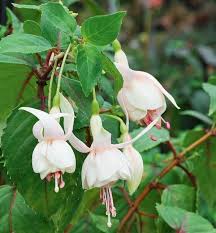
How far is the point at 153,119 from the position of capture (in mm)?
642

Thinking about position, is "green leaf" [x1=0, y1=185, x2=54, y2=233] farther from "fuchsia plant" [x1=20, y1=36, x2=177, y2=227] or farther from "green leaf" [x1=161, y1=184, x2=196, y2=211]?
"green leaf" [x1=161, y1=184, x2=196, y2=211]

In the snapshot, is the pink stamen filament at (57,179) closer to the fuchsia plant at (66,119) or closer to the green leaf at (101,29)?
the fuchsia plant at (66,119)

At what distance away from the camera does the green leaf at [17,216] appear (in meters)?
0.73

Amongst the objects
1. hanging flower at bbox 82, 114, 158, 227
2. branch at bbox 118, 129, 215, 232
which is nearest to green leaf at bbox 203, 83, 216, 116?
branch at bbox 118, 129, 215, 232

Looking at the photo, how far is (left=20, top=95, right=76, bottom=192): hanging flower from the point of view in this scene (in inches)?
22.3

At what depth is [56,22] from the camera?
627mm

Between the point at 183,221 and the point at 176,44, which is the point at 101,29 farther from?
the point at 176,44

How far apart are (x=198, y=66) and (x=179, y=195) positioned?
7.41 feet

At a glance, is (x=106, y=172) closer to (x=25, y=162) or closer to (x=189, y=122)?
(x=25, y=162)

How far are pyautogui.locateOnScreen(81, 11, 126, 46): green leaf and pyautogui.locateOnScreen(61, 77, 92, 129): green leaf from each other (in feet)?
0.19

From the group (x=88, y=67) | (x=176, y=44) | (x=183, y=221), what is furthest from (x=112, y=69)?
(x=176, y=44)

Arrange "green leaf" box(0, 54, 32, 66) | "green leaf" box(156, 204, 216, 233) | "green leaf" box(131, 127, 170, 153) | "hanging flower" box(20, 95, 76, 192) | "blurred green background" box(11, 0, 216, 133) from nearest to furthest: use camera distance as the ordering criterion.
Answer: "hanging flower" box(20, 95, 76, 192) → "green leaf" box(0, 54, 32, 66) → "green leaf" box(156, 204, 216, 233) → "green leaf" box(131, 127, 170, 153) → "blurred green background" box(11, 0, 216, 133)

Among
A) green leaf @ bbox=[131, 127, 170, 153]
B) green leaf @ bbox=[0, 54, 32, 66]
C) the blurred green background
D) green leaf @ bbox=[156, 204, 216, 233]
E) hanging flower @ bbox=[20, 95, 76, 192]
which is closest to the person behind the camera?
hanging flower @ bbox=[20, 95, 76, 192]

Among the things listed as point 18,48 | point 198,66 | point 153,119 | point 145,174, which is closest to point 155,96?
point 153,119
